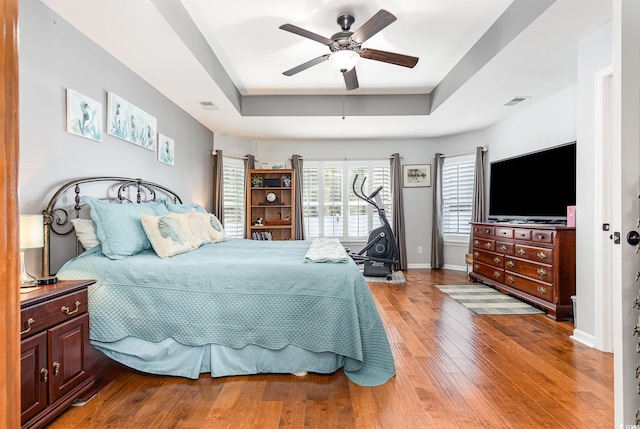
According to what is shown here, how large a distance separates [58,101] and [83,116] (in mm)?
224

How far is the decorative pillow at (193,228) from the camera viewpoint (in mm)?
2895

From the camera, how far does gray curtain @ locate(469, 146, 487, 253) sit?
17.2 feet

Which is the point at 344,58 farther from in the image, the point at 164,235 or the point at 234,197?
the point at 234,197

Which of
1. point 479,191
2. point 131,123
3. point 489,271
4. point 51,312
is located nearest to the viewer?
point 51,312

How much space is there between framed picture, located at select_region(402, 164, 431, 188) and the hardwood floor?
3.80 metres

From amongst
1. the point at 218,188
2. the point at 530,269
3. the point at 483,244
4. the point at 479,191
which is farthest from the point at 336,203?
the point at 530,269

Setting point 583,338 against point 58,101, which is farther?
point 583,338

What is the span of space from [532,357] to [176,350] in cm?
251

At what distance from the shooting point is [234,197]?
567 cm

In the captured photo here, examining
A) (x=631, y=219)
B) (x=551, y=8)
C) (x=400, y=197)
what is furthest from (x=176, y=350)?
(x=400, y=197)

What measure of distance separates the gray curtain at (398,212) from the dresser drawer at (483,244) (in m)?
1.37

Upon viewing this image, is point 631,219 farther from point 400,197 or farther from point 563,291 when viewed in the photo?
point 400,197

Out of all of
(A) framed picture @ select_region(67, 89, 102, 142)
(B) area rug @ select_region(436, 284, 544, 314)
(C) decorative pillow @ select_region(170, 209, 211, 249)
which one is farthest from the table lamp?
(B) area rug @ select_region(436, 284, 544, 314)

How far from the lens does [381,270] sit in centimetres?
514
